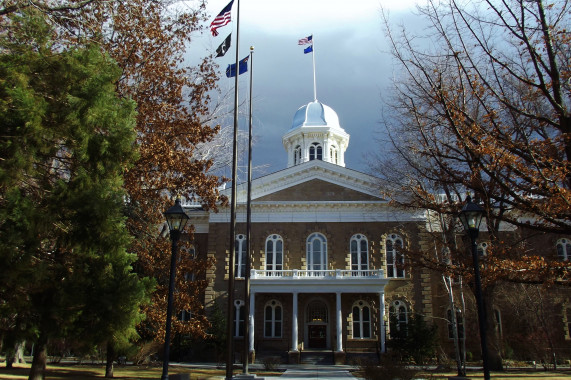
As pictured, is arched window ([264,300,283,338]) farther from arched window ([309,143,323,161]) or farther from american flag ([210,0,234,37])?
american flag ([210,0,234,37])

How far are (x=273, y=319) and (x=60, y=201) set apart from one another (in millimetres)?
23944

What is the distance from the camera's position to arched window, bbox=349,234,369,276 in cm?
3391

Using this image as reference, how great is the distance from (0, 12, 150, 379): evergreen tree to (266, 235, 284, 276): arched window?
22593 mm

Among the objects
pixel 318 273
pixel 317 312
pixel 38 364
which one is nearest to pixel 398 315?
pixel 317 312

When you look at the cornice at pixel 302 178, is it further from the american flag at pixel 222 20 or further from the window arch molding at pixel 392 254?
the american flag at pixel 222 20

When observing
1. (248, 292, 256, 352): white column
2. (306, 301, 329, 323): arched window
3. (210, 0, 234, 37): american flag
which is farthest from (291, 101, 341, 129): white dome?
(210, 0, 234, 37): american flag

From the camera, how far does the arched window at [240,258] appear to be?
3459 centimetres

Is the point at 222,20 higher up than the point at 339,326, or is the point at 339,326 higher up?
the point at 222,20

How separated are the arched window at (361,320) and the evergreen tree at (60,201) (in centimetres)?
2276

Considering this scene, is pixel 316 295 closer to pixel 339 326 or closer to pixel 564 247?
pixel 339 326

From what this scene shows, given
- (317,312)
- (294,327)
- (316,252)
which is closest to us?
(294,327)

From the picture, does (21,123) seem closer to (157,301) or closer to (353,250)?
(157,301)

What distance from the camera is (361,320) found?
32.3 m

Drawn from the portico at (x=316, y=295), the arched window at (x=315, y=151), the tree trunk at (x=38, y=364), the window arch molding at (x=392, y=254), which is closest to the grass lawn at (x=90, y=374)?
the tree trunk at (x=38, y=364)
